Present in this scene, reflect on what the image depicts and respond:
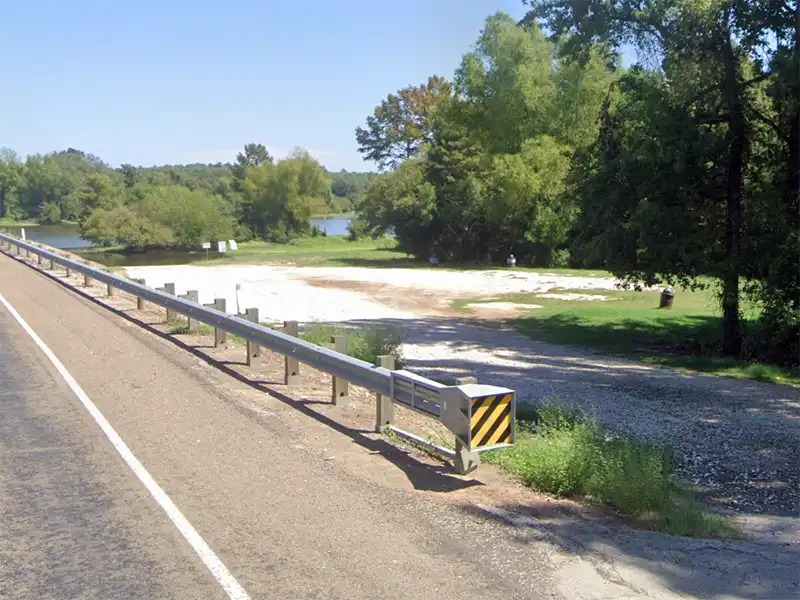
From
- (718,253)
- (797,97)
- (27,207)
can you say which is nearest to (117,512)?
(797,97)

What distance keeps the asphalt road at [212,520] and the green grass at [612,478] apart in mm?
1129

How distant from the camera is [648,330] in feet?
74.4

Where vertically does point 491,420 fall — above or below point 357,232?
below

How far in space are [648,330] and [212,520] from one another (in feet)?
61.6

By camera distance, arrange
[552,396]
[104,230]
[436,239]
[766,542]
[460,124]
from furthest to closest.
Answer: [104,230]
[436,239]
[460,124]
[552,396]
[766,542]

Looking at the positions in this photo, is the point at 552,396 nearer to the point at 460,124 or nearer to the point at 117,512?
the point at 117,512

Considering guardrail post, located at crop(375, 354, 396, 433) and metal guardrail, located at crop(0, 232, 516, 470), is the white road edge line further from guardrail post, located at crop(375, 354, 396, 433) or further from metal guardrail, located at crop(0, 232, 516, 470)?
guardrail post, located at crop(375, 354, 396, 433)

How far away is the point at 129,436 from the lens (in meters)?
8.17

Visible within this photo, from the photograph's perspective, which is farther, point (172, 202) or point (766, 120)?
point (172, 202)

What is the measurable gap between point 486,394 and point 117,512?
3043 millimetres

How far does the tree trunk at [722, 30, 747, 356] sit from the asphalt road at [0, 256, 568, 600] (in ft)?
44.6

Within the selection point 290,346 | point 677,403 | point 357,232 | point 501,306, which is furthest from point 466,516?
point 357,232

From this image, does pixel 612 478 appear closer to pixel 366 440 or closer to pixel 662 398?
pixel 366 440

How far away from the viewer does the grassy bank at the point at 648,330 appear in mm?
17625
